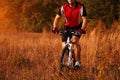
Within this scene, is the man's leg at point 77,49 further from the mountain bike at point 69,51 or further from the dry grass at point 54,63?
the dry grass at point 54,63

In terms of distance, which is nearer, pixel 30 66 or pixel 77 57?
pixel 77 57

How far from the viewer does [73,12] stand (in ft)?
35.1

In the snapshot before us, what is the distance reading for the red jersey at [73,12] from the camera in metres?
10.6

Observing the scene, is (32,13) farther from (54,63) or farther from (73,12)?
(54,63)

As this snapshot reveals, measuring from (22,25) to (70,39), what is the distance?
34.4m

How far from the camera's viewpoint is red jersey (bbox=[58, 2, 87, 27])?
10609 mm

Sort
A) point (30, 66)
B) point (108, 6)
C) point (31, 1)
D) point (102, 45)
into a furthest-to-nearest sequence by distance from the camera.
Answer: point (31, 1) < point (108, 6) < point (30, 66) < point (102, 45)

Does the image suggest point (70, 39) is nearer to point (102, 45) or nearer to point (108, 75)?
point (102, 45)

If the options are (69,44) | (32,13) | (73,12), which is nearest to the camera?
(69,44)

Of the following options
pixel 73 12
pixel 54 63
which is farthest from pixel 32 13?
pixel 54 63

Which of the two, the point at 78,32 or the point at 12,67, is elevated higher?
the point at 78,32

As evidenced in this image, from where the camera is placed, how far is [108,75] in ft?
25.4

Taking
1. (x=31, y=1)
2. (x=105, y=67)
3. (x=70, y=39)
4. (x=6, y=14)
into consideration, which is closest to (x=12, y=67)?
(x=70, y=39)

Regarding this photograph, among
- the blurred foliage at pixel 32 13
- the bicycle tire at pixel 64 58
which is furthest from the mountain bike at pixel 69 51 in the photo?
the blurred foliage at pixel 32 13
